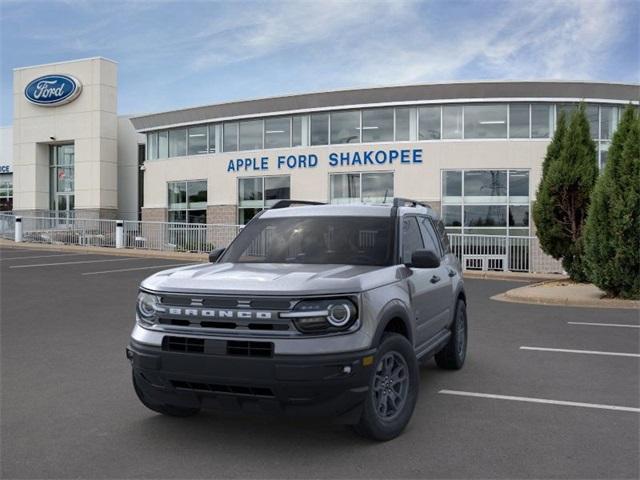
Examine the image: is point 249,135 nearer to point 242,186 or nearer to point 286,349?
point 242,186

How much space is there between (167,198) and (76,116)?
8395 mm

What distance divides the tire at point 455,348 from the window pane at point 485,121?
19952 millimetres

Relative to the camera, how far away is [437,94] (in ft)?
85.5

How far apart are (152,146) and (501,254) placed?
66.7 feet

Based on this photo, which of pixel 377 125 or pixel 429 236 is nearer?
pixel 429 236

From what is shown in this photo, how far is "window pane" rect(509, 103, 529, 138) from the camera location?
83.8 feet

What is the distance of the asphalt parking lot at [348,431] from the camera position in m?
4.09

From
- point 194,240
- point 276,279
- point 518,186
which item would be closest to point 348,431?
point 276,279

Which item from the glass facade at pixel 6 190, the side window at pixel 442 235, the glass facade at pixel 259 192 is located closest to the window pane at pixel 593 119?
the glass facade at pixel 259 192

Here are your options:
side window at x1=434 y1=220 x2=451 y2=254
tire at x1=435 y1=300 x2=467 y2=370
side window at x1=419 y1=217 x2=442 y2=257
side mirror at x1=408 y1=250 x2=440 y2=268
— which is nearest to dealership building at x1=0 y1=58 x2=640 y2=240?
side window at x1=434 y1=220 x2=451 y2=254

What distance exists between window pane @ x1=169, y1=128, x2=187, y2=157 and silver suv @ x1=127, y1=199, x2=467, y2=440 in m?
28.5

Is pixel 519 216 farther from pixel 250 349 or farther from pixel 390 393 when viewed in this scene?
pixel 250 349

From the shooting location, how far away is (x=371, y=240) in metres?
5.40

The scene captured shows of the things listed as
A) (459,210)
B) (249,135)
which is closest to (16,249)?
(249,135)
